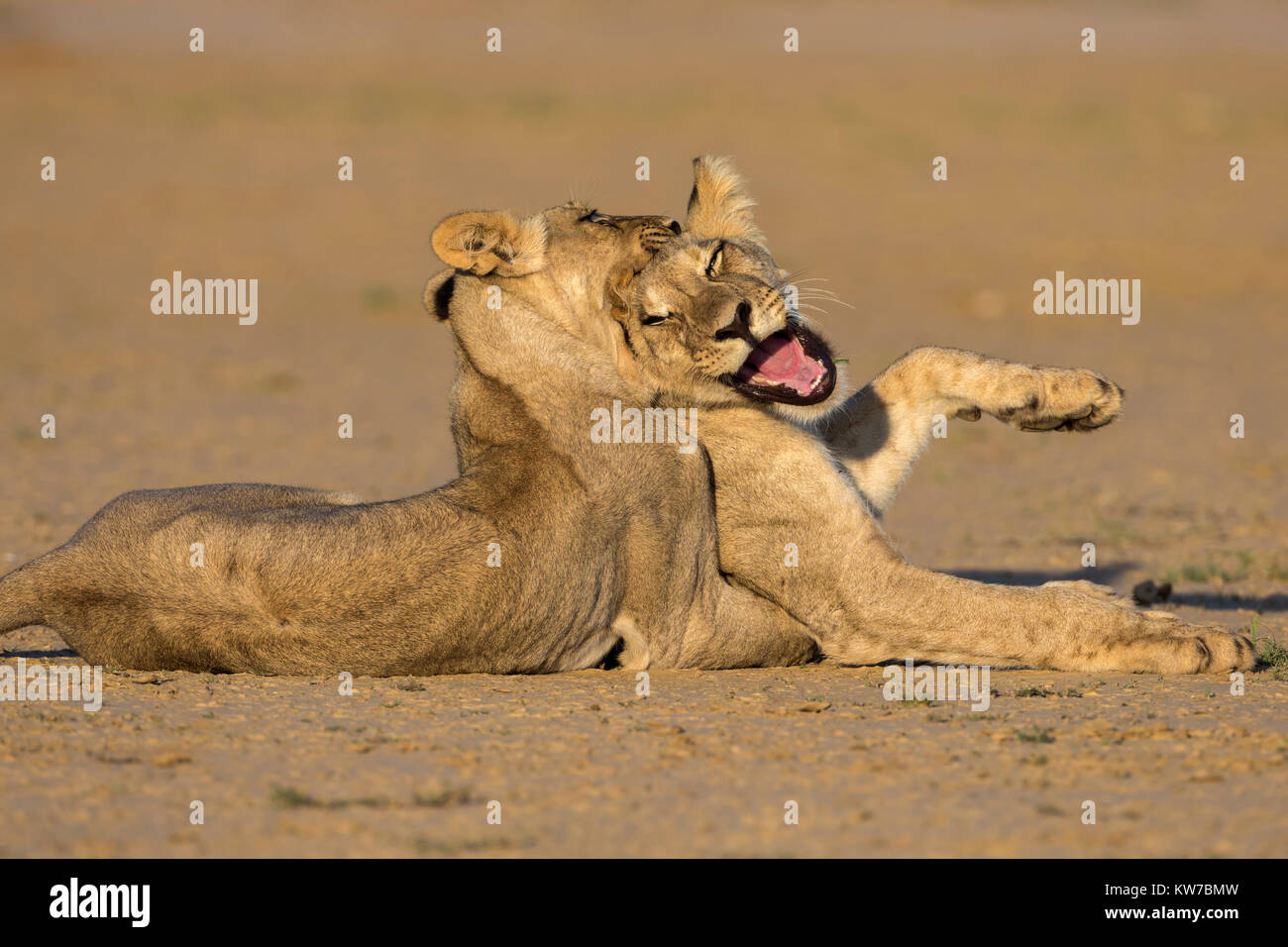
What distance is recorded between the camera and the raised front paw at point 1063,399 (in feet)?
22.6

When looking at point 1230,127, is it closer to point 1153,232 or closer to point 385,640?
point 1153,232

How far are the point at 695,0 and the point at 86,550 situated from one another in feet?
177

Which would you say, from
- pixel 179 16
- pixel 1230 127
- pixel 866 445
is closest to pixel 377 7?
pixel 179 16

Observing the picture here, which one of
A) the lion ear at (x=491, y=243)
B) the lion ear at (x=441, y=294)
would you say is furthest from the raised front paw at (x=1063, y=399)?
the lion ear at (x=441, y=294)

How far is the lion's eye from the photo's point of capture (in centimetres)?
632

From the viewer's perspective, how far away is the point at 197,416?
14789 millimetres

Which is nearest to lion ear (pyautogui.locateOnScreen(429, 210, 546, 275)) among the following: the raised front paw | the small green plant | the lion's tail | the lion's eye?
the lion's eye

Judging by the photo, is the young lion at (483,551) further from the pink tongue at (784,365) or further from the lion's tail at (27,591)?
the pink tongue at (784,365)

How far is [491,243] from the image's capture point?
20.6ft

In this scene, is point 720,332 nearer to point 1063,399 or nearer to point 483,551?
point 483,551

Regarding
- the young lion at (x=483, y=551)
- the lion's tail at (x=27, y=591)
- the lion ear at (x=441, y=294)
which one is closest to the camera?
the young lion at (x=483, y=551)

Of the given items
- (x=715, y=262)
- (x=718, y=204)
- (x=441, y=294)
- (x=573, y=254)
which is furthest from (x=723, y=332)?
(x=441, y=294)

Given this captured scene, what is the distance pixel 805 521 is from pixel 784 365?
0.60m
